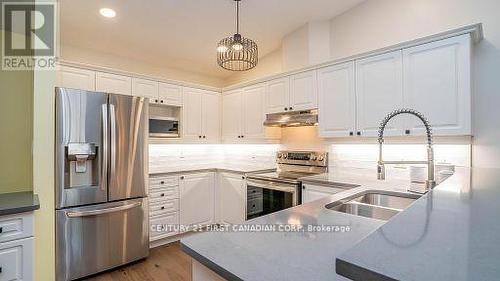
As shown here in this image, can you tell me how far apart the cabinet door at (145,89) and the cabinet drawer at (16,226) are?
209 centimetres

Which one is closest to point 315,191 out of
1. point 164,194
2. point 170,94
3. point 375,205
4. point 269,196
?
point 269,196

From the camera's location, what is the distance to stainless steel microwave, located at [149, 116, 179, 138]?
11.6ft

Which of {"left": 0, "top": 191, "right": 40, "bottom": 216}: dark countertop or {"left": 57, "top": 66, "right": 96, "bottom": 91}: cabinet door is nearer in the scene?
{"left": 0, "top": 191, "right": 40, "bottom": 216}: dark countertop

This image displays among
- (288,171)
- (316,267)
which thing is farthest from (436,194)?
(288,171)

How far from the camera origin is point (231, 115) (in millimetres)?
4164

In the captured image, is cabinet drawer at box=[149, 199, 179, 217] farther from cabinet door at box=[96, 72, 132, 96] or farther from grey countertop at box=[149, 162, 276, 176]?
cabinet door at box=[96, 72, 132, 96]

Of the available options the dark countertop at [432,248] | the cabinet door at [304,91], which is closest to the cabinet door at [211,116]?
the cabinet door at [304,91]

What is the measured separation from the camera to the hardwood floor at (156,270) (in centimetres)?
251

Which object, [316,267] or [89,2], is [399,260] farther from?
[89,2]

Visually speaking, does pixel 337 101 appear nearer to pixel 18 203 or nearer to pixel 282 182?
pixel 282 182

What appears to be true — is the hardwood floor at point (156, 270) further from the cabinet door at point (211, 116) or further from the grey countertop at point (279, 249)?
the grey countertop at point (279, 249)

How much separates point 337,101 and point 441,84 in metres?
0.96

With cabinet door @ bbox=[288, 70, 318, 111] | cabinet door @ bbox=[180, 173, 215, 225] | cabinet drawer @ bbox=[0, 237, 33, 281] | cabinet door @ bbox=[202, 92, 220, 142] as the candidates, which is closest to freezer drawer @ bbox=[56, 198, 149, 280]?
cabinet door @ bbox=[180, 173, 215, 225]

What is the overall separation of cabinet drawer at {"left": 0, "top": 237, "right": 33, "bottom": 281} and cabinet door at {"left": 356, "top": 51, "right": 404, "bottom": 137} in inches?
115
